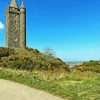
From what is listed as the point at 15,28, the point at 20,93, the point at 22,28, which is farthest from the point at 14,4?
the point at 20,93

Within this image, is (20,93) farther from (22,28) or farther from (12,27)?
(22,28)

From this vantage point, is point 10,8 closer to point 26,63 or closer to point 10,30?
point 10,30

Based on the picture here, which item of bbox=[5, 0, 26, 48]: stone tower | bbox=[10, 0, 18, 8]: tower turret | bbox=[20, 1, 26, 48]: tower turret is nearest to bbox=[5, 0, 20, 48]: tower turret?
bbox=[5, 0, 26, 48]: stone tower

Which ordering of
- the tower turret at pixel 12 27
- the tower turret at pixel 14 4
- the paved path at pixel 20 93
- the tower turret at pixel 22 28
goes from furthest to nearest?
the tower turret at pixel 14 4, the tower turret at pixel 22 28, the tower turret at pixel 12 27, the paved path at pixel 20 93

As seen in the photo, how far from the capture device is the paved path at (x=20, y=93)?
1086 cm

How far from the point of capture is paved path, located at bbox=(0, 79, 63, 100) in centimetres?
1086

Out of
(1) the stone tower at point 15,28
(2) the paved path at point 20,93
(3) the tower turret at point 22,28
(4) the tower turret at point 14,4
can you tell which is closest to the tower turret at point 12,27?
(1) the stone tower at point 15,28

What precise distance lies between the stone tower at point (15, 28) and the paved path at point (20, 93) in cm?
4481

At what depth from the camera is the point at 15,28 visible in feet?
194

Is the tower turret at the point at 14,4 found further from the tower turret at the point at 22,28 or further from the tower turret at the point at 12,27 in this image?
the tower turret at the point at 22,28

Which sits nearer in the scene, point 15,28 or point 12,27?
point 12,27

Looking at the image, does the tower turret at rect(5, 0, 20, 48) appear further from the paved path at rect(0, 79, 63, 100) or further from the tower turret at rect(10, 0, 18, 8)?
the paved path at rect(0, 79, 63, 100)

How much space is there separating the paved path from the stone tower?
4481 centimetres

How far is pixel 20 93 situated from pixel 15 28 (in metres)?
48.3
